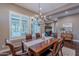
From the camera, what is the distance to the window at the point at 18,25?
2.16 meters

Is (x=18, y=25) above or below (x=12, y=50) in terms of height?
above

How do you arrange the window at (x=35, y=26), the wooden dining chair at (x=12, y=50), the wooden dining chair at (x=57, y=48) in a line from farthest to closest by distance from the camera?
the window at (x=35, y=26) < the wooden dining chair at (x=57, y=48) < the wooden dining chair at (x=12, y=50)

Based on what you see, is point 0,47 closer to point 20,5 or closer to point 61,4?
point 20,5

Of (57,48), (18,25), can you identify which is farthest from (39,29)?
(57,48)

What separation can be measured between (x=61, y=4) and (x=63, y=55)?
130cm

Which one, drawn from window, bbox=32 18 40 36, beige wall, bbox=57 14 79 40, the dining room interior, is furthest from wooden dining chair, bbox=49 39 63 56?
window, bbox=32 18 40 36

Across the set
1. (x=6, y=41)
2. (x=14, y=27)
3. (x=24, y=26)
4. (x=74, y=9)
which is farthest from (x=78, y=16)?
(x=6, y=41)

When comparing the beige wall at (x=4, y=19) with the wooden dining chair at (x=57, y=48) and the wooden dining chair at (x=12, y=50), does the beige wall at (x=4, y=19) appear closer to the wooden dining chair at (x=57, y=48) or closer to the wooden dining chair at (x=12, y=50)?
the wooden dining chair at (x=12, y=50)

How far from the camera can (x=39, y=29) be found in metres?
2.37

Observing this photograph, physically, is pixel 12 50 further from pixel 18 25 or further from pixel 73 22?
pixel 73 22

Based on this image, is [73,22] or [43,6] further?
[73,22]

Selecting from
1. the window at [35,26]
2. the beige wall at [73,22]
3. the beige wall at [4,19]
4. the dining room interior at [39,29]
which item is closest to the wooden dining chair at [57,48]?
the dining room interior at [39,29]

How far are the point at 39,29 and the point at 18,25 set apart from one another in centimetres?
55

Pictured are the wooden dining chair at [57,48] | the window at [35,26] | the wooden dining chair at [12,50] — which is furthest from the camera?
the window at [35,26]
